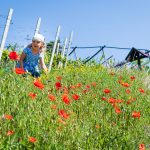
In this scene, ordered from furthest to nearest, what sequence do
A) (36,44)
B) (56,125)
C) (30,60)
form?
(30,60), (36,44), (56,125)

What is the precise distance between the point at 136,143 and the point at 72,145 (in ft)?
3.34

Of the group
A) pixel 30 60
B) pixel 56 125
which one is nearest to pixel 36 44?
pixel 30 60

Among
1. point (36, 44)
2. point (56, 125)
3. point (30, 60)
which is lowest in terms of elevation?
point (56, 125)

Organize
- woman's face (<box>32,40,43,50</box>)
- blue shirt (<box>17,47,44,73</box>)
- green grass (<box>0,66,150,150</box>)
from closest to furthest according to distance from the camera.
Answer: green grass (<box>0,66,150,150</box>) < woman's face (<box>32,40,43,50</box>) < blue shirt (<box>17,47,44,73</box>)

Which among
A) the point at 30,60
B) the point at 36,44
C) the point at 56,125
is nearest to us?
the point at 56,125

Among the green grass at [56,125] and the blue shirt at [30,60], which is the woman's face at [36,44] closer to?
the blue shirt at [30,60]

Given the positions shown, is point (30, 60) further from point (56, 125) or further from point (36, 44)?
point (56, 125)

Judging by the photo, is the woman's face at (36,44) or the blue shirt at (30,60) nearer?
the woman's face at (36,44)

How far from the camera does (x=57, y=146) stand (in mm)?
3426

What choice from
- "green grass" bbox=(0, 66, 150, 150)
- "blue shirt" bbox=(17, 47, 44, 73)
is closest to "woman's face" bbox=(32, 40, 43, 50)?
"blue shirt" bbox=(17, 47, 44, 73)

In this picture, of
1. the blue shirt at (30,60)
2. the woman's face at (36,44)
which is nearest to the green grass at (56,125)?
the woman's face at (36,44)

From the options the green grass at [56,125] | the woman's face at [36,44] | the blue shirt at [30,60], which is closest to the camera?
the green grass at [56,125]

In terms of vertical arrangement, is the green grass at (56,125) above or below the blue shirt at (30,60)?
below

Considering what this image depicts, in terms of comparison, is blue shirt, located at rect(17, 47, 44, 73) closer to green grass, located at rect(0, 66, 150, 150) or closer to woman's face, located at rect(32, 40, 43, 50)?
woman's face, located at rect(32, 40, 43, 50)
